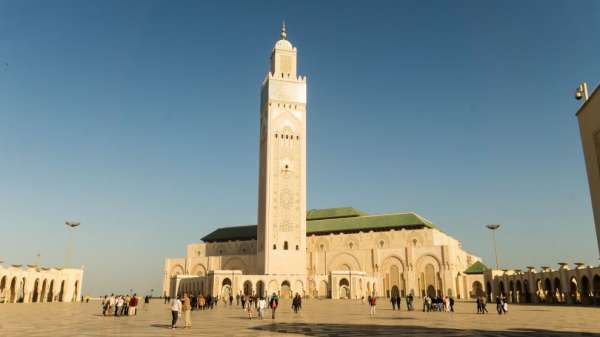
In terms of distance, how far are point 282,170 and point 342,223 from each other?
15344mm

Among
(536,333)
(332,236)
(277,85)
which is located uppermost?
(277,85)

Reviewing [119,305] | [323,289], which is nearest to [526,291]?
[323,289]

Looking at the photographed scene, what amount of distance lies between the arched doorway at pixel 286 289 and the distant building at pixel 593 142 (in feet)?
154

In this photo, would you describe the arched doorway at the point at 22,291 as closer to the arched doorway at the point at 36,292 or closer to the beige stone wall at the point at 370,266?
the arched doorway at the point at 36,292

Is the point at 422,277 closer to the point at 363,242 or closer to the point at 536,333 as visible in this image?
the point at 363,242

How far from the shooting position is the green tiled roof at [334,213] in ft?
243

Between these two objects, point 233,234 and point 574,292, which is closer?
point 574,292

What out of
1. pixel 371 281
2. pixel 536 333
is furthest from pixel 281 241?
pixel 536 333

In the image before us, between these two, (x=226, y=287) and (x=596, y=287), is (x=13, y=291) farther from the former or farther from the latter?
(x=596, y=287)

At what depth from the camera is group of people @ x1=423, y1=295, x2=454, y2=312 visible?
26.4 metres

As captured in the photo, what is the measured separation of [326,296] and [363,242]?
39.4ft

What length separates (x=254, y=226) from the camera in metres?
77.4

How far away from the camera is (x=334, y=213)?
7500cm

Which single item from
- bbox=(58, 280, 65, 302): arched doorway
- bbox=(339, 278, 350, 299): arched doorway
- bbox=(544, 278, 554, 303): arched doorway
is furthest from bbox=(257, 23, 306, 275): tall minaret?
bbox=(544, 278, 554, 303): arched doorway
